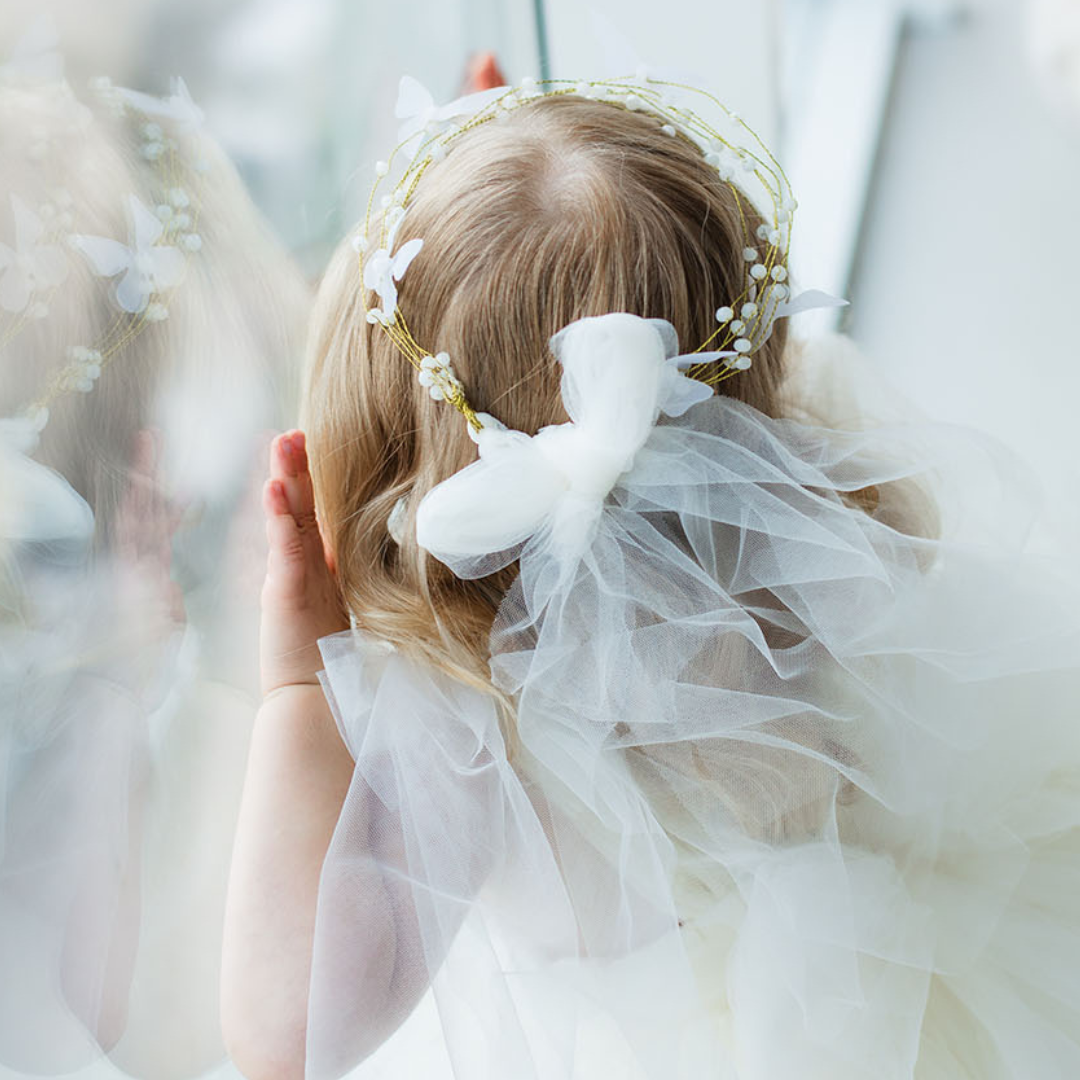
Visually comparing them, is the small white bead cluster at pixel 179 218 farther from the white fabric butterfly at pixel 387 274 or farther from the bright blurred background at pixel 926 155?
the bright blurred background at pixel 926 155

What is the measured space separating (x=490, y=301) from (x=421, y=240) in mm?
53

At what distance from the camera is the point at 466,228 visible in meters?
0.58

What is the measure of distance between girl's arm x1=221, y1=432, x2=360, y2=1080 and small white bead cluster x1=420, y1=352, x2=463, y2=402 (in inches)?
3.9

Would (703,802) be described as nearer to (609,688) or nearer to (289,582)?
(609,688)

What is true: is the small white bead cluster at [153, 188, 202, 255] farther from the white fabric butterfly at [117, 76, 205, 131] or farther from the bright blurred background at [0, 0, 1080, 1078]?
the bright blurred background at [0, 0, 1080, 1078]

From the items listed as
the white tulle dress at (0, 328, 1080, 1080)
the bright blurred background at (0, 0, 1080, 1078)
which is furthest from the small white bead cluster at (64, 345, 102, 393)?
the bright blurred background at (0, 0, 1080, 1078)

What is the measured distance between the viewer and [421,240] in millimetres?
588

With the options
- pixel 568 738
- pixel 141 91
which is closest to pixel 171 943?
pixel 568 738

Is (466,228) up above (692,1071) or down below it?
above

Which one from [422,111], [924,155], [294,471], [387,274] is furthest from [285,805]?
[924,155]

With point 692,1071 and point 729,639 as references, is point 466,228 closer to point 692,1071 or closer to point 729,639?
point 729,639

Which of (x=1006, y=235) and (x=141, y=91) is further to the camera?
(x=1006, y=235)

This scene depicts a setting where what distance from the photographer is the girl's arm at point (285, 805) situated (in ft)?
1.85

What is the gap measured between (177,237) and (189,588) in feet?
0.61
